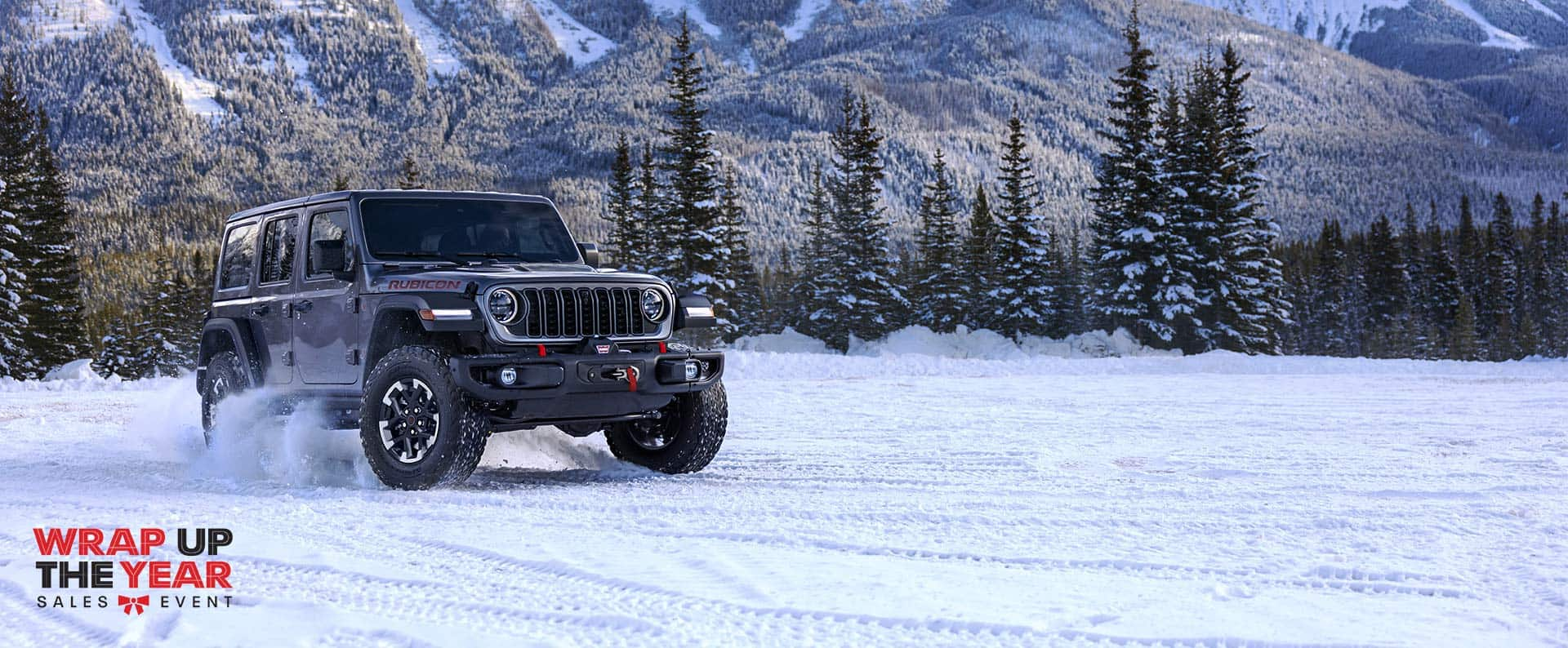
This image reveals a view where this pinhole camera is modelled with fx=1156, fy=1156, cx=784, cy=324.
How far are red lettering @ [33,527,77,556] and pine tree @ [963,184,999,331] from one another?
49331mm

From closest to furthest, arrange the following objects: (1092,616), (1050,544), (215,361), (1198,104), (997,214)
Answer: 1. (1092,616)
2. (1050,544)
3. (215,361)
4. (1198,104)
5. (997,214)

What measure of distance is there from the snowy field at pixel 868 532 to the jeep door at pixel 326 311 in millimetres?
532

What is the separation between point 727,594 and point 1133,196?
39.2m

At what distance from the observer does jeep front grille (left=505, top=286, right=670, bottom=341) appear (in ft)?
25.3

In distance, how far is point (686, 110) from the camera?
4428cm

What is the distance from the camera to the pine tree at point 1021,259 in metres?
48.7

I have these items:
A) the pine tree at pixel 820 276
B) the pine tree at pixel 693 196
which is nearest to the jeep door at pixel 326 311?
the pine tree at pixel 693 196

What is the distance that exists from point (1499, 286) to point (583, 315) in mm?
96063

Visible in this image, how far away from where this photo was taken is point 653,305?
8.34 metres

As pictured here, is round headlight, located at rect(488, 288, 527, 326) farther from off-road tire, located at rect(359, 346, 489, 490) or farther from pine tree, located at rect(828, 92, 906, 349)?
pine tree, located at rect(828, 92, 906, 349)

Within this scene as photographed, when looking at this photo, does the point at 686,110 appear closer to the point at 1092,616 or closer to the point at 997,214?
the point at 997,214

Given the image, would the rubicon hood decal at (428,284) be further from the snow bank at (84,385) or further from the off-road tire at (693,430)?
the snow bank at (84,385)

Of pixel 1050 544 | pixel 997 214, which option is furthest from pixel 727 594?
pixel 997 214

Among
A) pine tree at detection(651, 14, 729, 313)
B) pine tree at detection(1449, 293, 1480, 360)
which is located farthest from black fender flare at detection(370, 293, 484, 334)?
pine tree at detection(1449, 293, 1480, 360)
